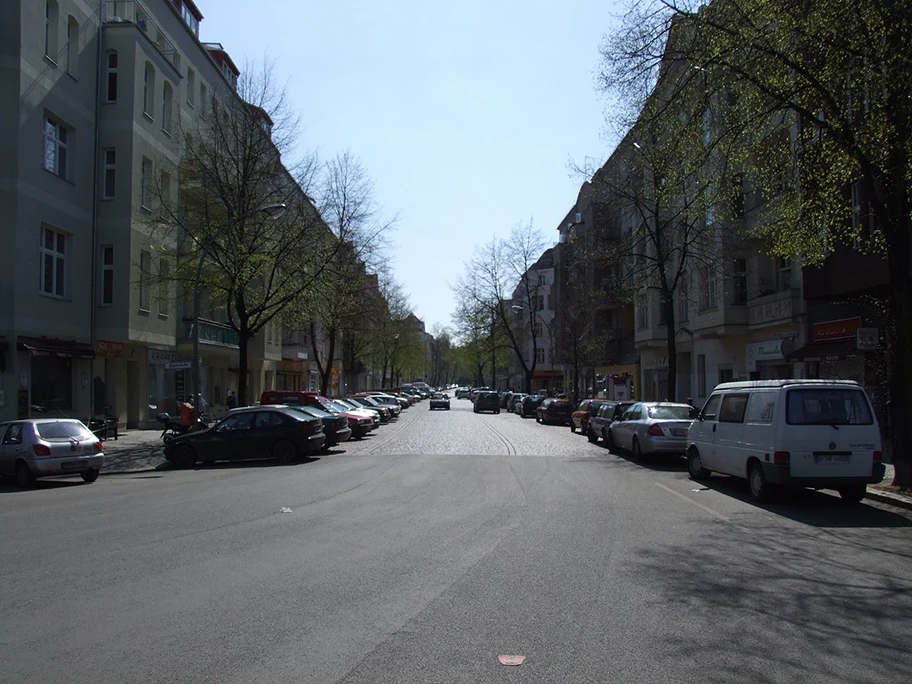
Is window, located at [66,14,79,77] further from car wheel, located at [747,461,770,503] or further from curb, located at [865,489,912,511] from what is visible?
curb, located at [865,489,912,511]

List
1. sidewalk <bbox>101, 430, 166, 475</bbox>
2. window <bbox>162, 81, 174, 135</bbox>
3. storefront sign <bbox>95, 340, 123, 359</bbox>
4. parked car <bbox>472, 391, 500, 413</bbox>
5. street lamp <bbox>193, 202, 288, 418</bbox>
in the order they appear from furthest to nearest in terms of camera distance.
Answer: parked car <bbox>472, 391, 500, 413</bbox> < window <bbox>162, 81, 174, 135</bbox> < storefront sign <bbox>95, 340, 123, 359</bbox> < street lamp <bbox>193, 202, 288, 418</bbox> < sidewalk <bbox>101, 430, 166, 475</bbox>

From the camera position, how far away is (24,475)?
17.3 meters

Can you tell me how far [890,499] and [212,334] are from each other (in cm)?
3282

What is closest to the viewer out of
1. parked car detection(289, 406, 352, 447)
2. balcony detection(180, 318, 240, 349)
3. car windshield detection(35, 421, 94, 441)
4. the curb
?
the curb

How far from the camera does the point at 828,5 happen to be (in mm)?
12797

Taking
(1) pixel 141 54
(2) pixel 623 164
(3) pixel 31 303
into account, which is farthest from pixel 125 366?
(2) pixel 623 164

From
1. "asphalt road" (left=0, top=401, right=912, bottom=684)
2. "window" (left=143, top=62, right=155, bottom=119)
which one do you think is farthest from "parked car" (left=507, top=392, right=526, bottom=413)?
"asphalt road" (left=0, top=401, right=912, bottom=684)

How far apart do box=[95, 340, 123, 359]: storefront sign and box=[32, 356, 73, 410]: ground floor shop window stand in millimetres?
1702

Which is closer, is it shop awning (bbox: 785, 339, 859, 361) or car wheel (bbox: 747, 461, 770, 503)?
car wheel (bbox: 747, 461, 770, 503)

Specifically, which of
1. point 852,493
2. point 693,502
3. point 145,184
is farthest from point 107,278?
point 852,493

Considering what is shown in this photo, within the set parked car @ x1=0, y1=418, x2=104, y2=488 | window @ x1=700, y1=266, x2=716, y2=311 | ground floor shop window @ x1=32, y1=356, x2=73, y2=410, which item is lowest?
parked car @ x1=0, y1=418, x2=104, y2=488

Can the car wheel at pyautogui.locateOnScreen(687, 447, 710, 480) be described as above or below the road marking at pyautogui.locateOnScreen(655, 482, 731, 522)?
above

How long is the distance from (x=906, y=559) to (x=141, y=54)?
30662 mm

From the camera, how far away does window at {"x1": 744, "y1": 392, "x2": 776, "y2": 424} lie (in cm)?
1319
